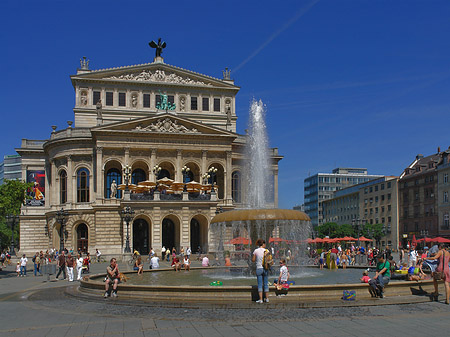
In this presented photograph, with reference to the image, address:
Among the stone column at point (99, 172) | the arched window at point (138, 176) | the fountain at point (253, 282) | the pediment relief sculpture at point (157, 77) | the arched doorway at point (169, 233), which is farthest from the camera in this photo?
the pediment relief sculpture at point (157, 77)

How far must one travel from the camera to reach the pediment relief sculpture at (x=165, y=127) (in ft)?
190

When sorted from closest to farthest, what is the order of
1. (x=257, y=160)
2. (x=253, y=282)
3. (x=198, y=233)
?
(x=253, y=282)
(x=257, y=160)
(x=198, y=233)

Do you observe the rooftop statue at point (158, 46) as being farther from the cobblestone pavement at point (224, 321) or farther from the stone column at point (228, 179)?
the cobblestone pavement at point (224, 321)

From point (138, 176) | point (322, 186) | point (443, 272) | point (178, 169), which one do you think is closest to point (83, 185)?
point (138, 176)

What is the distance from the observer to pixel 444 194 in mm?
73375

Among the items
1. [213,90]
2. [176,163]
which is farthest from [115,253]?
[213,90]

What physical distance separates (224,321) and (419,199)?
74001 millimetres

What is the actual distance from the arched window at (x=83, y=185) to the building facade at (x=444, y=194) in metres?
49.7

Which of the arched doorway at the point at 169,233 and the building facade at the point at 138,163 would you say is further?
the arched doorway at the point at 169,233

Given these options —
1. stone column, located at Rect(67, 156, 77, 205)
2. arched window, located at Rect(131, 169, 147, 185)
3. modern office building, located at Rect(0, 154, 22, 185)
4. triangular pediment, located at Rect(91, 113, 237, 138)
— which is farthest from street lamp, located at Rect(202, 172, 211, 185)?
modern office building, located at Rect(0, 154, 22, 185)

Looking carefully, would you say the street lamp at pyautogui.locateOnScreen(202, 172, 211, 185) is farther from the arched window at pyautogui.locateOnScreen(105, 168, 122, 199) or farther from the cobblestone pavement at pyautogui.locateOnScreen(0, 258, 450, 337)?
the cobblestone pavement at pyautogui.locateOnScreen(0, 258, 450, 337)

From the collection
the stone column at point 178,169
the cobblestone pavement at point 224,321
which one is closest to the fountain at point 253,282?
the cobblestone pavement at point 224,321

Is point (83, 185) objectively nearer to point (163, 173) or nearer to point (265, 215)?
point (163, 173)

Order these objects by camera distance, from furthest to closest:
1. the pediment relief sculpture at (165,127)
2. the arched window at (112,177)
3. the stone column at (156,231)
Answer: the arched window at (112,177)
the pediment relief sculpture at (165,127)
the stone column at (156,231)
